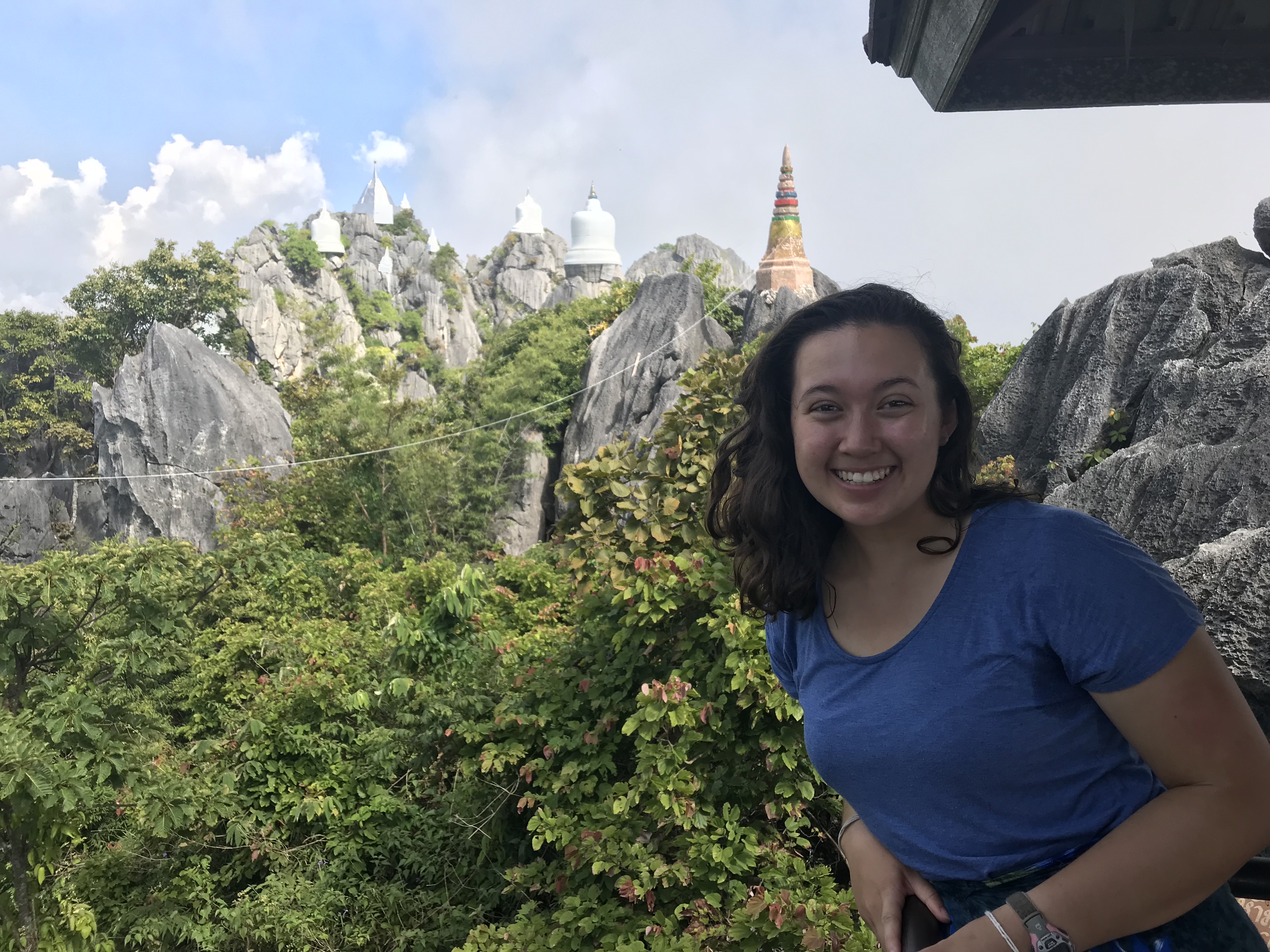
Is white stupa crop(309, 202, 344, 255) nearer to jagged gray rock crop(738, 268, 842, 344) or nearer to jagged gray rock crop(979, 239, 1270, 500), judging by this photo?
jagged gray rock crop(738, 268, 842, 344)

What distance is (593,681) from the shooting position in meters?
3.26

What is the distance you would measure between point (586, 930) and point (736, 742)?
72 centimetres

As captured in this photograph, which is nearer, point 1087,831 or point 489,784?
point 1087,831

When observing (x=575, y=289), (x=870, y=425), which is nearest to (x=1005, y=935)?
(x=870, y=425)

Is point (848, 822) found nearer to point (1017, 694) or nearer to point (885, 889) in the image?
point (885, 889)

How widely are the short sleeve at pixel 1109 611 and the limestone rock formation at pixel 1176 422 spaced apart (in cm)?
191

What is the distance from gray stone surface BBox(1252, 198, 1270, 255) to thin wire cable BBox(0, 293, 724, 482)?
1143cm

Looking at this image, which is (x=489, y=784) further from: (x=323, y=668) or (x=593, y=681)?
(x=323, y=668)

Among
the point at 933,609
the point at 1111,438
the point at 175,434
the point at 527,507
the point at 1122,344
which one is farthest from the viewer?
the point at 175,434

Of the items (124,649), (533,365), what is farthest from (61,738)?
(533,365)

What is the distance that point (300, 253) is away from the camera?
3766 cm

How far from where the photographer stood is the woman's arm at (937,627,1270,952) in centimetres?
82

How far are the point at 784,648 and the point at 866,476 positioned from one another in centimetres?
31

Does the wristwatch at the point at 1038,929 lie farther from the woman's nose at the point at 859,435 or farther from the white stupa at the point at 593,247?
the white stupa at the point at 593,247
